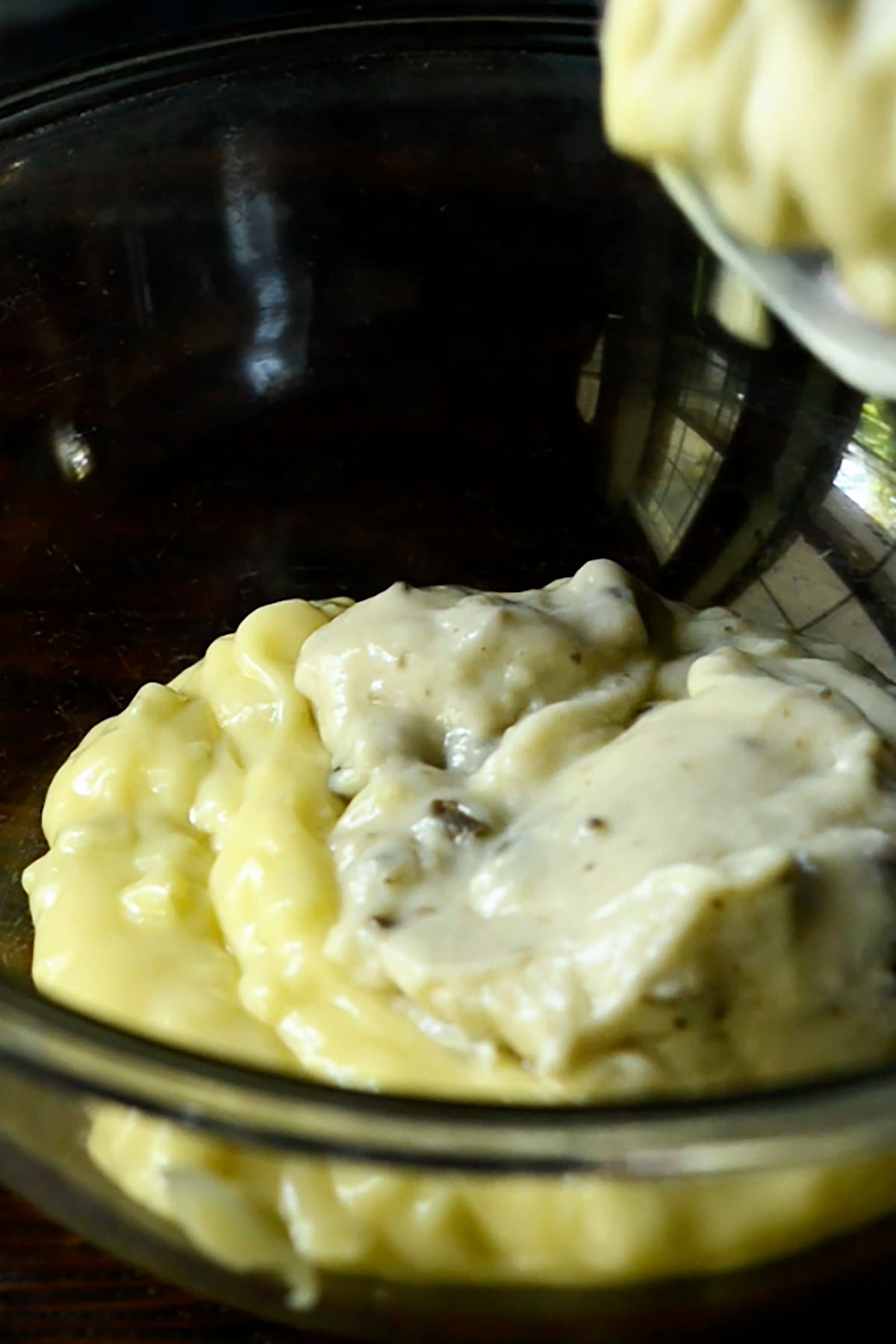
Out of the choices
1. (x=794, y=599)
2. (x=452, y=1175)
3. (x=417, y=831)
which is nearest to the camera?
(x=452, y=1175)

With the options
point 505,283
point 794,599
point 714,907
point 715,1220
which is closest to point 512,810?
point 714,907

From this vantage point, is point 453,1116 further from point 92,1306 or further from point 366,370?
point 366,370

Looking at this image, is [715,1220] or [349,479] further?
[349,479]

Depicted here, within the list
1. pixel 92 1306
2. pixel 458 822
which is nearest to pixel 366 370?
pixel 458 822

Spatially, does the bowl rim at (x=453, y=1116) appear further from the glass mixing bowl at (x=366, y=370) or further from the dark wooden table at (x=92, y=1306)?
the glass mixing bowl at (x=366, y=370)

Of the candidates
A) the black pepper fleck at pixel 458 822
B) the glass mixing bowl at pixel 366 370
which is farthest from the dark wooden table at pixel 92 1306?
the glass mixing bowl at pixel 366 370

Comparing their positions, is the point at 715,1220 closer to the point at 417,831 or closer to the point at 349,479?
the point at 417,831
